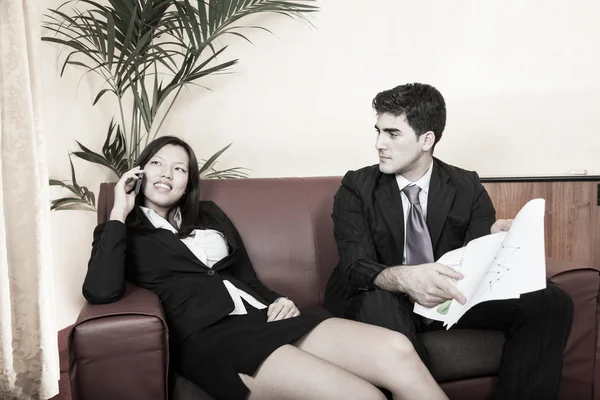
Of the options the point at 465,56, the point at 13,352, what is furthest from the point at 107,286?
the point at 465,56

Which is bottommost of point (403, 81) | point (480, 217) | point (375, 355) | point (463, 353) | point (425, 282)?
point (463, 353)

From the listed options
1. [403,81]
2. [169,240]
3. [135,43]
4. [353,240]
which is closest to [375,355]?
[353,240]

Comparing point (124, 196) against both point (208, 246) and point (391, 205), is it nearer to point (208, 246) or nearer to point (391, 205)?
point (208, 246)

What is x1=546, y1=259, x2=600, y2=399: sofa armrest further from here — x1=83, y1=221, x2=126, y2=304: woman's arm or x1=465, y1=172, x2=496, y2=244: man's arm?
x1=83, y1=221, x2=126, y2=304: woman's arm

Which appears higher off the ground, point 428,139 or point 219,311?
point 428,139

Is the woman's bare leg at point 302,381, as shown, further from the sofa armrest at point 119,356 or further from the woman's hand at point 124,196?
the woman's hand at point 124,196

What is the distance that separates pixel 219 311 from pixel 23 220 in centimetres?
92

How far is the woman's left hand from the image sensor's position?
64.7 inches

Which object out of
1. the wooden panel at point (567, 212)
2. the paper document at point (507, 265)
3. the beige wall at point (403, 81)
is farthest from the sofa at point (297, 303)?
the beige wall at point (403, 81)

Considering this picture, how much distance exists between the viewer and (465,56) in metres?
2.95

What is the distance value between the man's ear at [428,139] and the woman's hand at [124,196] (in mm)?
973

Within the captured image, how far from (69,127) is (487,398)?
2225 millimetres

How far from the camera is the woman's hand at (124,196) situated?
1669 millimetres

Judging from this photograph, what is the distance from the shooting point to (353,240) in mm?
1793
